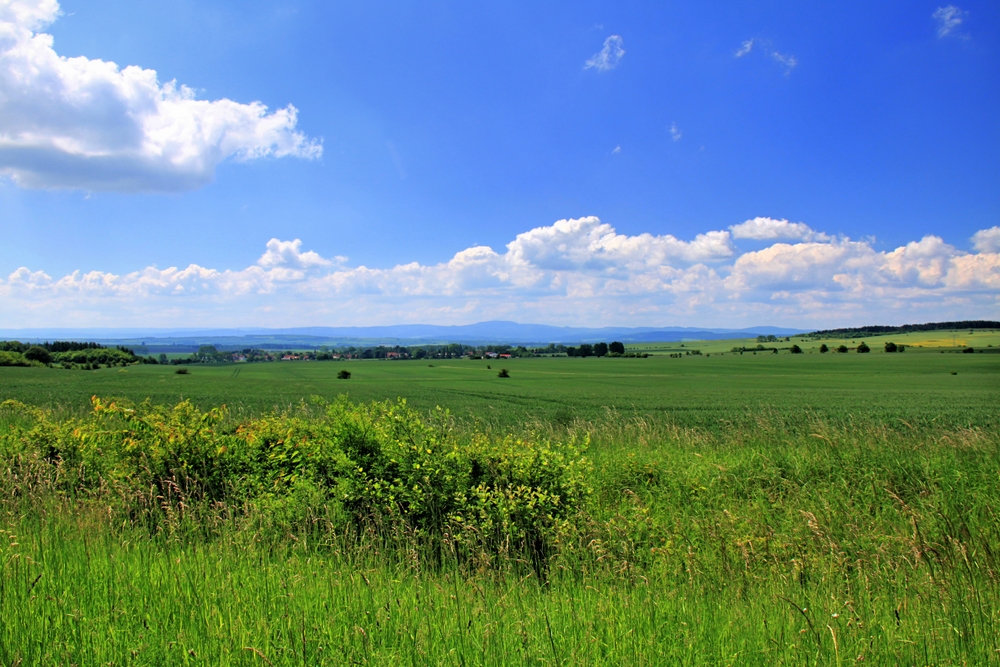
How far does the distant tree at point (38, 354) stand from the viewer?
54.3 metres

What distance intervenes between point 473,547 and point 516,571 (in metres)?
0.59

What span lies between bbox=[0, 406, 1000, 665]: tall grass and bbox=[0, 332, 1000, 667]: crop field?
3cm

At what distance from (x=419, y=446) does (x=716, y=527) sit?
13.8ft

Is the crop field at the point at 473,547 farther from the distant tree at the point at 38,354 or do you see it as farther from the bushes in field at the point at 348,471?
the distant tree at the point at 38,354

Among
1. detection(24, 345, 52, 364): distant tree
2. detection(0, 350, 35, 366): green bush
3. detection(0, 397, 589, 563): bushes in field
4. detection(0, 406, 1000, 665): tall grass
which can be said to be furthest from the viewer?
detection(24, 345, 52, 364): distant tree

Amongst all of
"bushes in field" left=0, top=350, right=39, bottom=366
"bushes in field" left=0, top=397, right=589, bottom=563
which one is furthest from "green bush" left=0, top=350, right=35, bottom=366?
"bushes in field" left=0, top=397, right=589, bottom=563

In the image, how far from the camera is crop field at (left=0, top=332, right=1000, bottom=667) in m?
3.46

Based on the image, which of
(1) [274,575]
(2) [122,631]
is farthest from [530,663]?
(2) [122,631]

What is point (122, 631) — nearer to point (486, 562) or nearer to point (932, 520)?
point (486, 562)

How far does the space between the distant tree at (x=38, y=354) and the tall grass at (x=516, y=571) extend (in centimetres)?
6179

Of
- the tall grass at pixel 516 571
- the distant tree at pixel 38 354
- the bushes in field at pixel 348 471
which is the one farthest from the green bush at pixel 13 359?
the bushes in field at pixel 348 471

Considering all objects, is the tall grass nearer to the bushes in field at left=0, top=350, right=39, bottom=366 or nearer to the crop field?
the crop field

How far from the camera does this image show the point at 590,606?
4.05 m

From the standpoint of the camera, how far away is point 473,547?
6184mm
